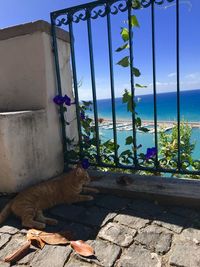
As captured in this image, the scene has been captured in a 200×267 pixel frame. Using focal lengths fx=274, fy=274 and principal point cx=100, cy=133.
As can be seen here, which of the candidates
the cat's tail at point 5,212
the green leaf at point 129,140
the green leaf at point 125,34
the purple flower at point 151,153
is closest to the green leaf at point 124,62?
the green leaf at point 125,34

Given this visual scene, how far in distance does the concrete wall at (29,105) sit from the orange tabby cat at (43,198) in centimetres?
30

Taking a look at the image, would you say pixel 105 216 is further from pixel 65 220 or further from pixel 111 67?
pixel 111 67

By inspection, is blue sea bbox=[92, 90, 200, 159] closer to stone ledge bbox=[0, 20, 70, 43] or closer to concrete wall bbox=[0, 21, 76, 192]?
concrete wall bbox=[0, 21, 76, 192]

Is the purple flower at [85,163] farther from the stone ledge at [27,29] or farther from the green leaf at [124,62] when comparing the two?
the stone ledge at [27,29]

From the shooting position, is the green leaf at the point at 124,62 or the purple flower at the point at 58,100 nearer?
the green leaf at the point at 124,62

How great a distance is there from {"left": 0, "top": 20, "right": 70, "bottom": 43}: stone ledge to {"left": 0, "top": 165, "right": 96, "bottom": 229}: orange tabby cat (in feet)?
4.84

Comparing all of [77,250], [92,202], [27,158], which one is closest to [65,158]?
[27,158]

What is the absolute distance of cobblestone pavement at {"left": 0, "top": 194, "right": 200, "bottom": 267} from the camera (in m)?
1.70

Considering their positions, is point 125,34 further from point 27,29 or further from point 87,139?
point 87,139

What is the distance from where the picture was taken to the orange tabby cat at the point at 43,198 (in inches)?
87.4

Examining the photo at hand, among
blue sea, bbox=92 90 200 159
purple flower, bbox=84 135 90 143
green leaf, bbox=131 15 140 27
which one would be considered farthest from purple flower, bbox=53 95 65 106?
green leaf, bbox=131 15 140 27

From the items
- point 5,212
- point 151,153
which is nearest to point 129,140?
point 151,153

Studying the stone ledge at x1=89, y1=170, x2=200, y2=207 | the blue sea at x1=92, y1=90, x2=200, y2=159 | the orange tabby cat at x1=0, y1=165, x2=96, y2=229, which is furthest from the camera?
the blue sea at x1=92, y1=90, x2=200, y2=159

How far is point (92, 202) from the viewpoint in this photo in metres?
2.54
